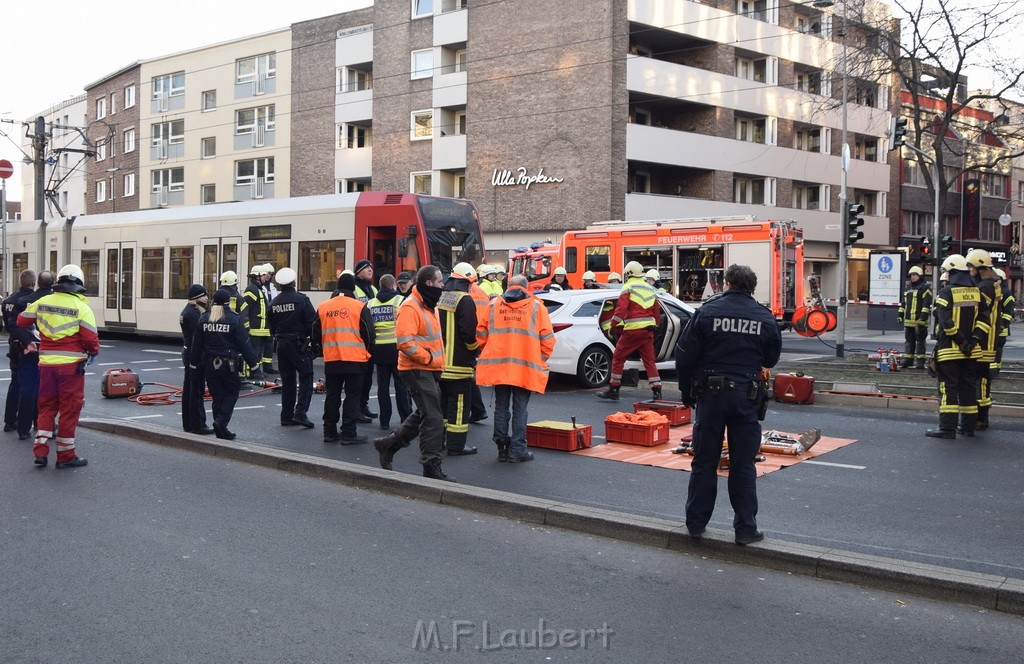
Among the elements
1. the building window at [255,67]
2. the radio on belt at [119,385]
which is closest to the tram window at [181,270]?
the radio on belt at [119,385]

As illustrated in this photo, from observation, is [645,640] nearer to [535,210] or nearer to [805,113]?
[535,210]

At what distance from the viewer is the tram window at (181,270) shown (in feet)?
74.9

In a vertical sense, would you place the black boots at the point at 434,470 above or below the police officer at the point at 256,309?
below

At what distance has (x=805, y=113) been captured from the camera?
152 feet

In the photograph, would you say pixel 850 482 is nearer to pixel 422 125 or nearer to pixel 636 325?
pixel 636 325

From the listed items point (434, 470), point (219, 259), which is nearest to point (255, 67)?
point (219, 259)

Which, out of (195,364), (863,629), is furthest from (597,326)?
(863,629)

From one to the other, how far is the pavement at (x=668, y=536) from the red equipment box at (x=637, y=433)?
2718mm

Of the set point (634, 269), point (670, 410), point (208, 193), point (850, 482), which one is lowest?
point (850, 482)

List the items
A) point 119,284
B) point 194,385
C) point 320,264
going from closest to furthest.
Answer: point 194,385 < point 320,264 < point 119,284

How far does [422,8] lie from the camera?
4309 centimetres

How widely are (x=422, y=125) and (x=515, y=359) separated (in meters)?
35.7

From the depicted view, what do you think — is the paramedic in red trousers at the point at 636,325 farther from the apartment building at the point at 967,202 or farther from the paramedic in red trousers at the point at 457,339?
the apartment building at the point at 967,202

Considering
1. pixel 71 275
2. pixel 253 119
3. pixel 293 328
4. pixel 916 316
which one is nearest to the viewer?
pixel 71 275
